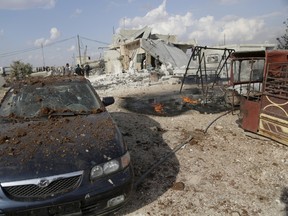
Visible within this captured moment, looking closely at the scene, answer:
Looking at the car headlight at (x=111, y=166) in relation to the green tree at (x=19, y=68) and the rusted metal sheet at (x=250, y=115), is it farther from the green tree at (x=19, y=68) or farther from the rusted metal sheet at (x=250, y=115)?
the green tree at (x=19, y=68)

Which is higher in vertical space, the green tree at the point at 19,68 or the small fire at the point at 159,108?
the small fire at the point at 159,108

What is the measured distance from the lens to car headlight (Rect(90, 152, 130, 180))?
3.21 metres

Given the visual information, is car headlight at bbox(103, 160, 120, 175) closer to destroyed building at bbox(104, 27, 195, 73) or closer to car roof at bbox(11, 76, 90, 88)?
car roof at bbox(11, 76, 90, 88)

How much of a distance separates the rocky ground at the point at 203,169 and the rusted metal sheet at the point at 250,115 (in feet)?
0.71

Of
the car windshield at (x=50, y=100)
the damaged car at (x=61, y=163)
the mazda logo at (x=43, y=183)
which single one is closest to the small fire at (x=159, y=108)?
the car windshield at (x=50, y=100)

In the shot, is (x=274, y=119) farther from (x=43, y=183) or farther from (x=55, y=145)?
(x=43, y=183)

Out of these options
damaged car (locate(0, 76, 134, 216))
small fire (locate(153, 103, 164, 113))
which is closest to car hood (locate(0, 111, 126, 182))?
damaged car (locate(0, 76, 134, 216))

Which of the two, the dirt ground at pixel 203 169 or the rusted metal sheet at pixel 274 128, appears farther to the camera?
the rusted metal sheet at pixel 274 128

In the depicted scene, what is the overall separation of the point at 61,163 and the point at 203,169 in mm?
2690

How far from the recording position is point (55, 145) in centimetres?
347

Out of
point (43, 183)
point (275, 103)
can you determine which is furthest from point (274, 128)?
point (43, 183)

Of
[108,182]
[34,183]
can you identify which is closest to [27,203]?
[34,183]

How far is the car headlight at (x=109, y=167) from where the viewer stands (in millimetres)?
3207

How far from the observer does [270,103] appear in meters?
6.18
